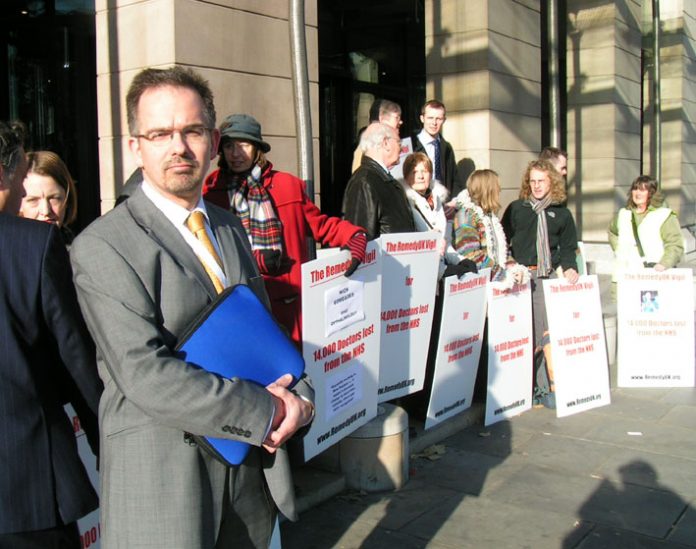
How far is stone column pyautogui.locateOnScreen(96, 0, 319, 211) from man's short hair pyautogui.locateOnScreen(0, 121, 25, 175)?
3500 mm

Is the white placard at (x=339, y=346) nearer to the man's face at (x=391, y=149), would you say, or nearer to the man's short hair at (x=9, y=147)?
the man's face at (x=391, y=149)

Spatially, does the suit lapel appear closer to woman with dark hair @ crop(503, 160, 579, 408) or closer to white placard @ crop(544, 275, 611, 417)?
white placard @ crop(544, 275, 611, 417)

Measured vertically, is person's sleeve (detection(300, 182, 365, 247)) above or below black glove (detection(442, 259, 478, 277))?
above

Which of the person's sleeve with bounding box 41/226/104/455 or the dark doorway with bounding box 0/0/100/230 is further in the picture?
the dark doorway with bounding box 0/0/100/230

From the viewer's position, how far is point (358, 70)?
1243 centimetres

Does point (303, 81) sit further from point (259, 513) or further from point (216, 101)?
point (259, 513)

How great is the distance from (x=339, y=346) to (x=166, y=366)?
2.81 m

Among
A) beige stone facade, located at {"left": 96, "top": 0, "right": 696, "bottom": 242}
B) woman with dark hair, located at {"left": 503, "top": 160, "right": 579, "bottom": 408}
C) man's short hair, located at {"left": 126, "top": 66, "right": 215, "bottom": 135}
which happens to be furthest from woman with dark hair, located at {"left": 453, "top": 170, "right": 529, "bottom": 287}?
man's short hair, located at {"left": 126, "top": 66, "right": 215, "bottom": 135}

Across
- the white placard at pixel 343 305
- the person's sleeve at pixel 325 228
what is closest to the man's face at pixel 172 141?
the white placard at pixel 343 305

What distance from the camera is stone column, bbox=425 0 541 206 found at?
10062mm

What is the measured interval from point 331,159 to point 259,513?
32.0 ft

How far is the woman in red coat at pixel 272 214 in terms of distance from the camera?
174 inches

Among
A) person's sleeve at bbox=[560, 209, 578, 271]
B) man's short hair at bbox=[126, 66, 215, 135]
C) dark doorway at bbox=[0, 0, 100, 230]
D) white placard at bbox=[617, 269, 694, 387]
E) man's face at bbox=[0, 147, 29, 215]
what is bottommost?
white placard at bbox=[617, 269, 694, 387]

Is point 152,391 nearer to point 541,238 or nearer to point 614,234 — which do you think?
point 541,238
